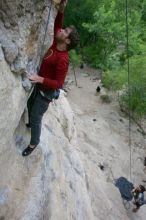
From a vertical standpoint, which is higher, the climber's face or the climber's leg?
the climber's face

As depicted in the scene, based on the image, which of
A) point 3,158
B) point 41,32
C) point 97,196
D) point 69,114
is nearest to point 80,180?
point 97,196

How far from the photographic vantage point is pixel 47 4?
7.11 meters

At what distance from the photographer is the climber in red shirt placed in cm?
696

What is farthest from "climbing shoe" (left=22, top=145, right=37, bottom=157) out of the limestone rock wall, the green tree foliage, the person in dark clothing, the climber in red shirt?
the green tree foliage

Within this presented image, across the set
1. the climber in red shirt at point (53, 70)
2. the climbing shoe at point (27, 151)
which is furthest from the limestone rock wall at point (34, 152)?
the climber in red shirt at point (53, 70)

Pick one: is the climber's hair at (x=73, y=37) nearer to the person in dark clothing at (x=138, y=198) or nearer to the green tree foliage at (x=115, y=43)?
the person in dark clothing at (x=138, y=198)

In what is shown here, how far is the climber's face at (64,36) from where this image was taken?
686cm

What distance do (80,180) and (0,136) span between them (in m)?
4.21

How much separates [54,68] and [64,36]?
580 mm

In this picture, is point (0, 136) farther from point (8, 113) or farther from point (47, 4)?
point (47, 4)

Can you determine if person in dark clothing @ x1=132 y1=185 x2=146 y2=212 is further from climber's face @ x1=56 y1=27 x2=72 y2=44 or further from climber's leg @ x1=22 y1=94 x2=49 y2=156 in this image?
climber's face @ x1=56 y1=27 x2=72 y2=44

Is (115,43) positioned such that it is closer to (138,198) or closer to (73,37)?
(138,198)

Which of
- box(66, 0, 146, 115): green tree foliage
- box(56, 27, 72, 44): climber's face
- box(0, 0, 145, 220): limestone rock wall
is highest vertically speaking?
box(56, 27, 72, 44): climber's face

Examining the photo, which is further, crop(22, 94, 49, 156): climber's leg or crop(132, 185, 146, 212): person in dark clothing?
crop(132, 185, 146, 212): person in dark clothing
